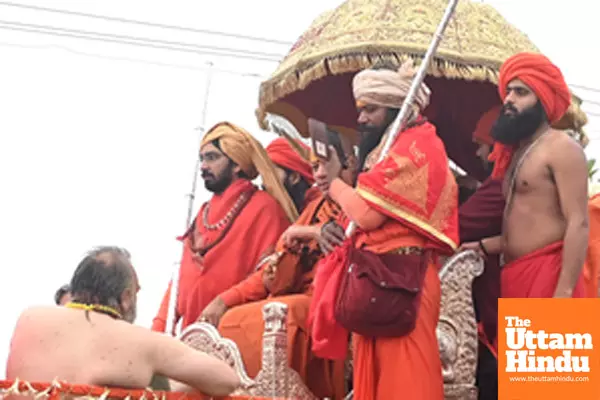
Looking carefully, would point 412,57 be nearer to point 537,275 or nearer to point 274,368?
point 537,275

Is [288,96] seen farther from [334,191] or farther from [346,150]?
[334,191]

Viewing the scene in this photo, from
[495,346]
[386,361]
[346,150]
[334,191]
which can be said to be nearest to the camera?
[386,361]

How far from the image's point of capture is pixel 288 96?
6406mm

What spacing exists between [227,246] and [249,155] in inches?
25.6

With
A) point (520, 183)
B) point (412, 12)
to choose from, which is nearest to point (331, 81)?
point (412, 12)

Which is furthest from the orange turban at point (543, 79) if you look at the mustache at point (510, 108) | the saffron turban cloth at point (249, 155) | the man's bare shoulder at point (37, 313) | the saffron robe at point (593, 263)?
the man's bare shoulder at point (37, 313)

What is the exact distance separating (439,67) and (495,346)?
1615 mm

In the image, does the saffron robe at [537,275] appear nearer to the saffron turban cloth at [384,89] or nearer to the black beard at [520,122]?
the black beard at [520,122]

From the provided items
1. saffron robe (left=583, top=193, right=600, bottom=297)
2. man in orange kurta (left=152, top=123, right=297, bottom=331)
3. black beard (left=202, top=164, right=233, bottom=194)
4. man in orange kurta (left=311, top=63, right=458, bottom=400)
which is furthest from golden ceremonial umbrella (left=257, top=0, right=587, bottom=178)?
man in orange kurta (left=311, top=63, right=458, bottom=400)

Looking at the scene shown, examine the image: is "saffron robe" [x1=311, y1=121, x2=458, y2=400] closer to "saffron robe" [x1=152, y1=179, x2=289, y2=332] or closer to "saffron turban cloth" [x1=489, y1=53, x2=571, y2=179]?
"saffron turban cloth" [x1=489, y1=53, x2=571, y2=179]

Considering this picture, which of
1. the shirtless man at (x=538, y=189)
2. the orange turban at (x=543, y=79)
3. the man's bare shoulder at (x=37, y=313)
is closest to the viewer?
the man's bare shoulder at (x=37, y=313)

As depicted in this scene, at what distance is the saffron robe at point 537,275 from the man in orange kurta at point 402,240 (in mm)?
421

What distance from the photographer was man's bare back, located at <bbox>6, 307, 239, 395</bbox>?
9.91 ft

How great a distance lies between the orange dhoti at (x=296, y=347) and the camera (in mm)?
4570
